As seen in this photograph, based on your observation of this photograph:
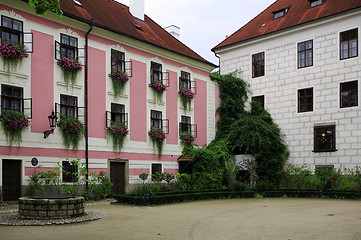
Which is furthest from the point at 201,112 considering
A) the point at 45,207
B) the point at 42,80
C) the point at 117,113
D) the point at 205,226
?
the point at 45,207

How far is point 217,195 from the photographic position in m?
20.1

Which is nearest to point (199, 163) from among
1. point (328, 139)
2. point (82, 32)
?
point (328, 139)

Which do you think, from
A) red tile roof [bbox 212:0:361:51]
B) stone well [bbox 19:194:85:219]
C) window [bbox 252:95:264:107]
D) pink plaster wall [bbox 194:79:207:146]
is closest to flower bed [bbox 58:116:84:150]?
stone well [bbox 19:194:85:219]

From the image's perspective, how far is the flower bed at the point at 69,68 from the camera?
17781 millimetres

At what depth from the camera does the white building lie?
2217 centimetres

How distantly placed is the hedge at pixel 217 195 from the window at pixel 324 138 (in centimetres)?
285

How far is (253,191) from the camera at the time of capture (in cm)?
2194

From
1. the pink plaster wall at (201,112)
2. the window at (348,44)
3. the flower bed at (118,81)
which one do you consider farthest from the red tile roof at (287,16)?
the flower bed at (118,81)

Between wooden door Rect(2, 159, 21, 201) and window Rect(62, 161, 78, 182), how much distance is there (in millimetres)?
2107

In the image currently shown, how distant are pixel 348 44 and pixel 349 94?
2952mm

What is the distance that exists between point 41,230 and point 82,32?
11982 mm

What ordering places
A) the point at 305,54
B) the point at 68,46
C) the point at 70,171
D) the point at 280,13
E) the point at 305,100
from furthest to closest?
the point at 280,13, the point at 305,54, the point at 305,100, the point at 68,46, the point at 70,171

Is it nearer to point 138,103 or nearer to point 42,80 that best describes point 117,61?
point 138,103

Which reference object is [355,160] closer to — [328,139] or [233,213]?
[328,139]
